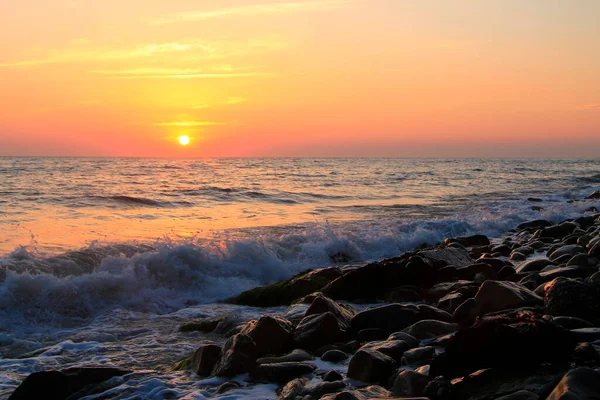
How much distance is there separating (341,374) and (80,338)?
3.69 meters

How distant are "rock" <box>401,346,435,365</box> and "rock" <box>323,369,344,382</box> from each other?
1.64 ft

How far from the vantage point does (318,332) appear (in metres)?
5.06

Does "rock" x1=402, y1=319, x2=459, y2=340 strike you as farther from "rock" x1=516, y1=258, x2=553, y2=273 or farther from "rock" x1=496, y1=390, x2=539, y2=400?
"rock" x1=516, y1=258, x2=553, y2=273

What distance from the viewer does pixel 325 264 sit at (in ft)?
37.6

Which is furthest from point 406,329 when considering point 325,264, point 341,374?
point 325,264

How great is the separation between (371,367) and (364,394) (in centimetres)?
37

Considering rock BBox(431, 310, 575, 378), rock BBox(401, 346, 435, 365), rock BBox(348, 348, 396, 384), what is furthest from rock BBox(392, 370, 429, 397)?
rock BBox(401, 346, 435, 365)

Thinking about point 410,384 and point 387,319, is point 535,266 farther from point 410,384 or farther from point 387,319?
point 410,384

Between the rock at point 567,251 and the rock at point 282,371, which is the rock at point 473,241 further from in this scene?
the rock at point 282,371

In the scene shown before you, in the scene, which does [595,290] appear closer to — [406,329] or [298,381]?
[406,329]

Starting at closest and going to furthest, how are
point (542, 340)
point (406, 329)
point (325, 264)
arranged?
point (542, 340) < point (406, 329) < point (325, 264)

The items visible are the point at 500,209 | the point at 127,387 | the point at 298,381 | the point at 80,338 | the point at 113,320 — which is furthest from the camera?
the point at 500,209

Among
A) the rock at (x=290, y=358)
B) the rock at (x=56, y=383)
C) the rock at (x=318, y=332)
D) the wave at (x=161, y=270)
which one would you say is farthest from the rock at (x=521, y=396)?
the wave at (x=161, y=270)

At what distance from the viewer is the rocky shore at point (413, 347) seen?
11.1 ft
